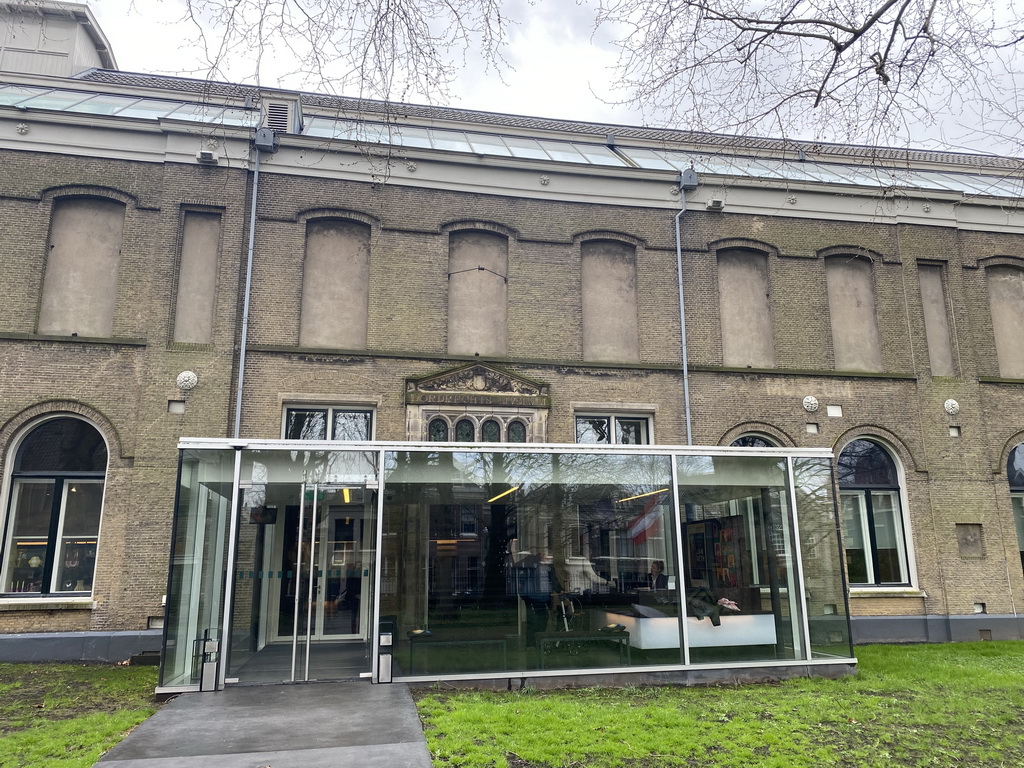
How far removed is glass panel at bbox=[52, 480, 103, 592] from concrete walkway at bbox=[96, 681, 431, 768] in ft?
18.2

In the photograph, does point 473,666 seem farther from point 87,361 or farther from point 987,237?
point 987,237

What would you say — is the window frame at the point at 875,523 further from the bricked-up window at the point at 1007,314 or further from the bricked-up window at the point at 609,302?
the bricked-up window at the point at 609,302

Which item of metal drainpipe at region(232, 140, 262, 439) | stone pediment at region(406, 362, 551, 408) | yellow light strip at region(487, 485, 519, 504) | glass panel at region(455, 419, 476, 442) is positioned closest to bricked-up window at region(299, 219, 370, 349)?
metal drainpipe at region(232, 140, 262, 439)

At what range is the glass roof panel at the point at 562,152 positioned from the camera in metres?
A: 18.2

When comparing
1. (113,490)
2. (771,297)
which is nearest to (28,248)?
(113,490)

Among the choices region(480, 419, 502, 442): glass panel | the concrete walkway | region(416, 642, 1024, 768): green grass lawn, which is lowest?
region(416, 642, 1024, 768): green grass lawn

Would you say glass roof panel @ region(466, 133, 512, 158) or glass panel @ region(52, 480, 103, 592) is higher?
glass roof panel @ region(466, 133, 512, 158)

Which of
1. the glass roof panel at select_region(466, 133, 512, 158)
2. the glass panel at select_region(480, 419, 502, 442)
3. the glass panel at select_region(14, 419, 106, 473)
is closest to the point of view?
the glass panel at select_region(14, 419, 106, 473)

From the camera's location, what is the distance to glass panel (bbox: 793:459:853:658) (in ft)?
36.9

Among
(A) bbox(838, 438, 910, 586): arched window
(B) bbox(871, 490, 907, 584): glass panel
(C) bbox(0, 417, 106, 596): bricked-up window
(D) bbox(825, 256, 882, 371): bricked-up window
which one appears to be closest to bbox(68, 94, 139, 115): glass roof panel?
(C) bbox(0, 417, 106, 596): bricked-up window

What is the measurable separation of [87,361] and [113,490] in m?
2.43

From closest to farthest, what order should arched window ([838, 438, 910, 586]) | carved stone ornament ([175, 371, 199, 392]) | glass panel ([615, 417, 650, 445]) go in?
carved stone ornament ([175, 371, 199, 392]), glass panel ([615, 417, 650, 445]), arched window ([838, 438, 910, 586])

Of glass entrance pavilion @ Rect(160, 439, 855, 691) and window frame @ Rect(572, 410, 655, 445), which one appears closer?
glass entrance pavilion @ Rect(160, 439, 855, 691)

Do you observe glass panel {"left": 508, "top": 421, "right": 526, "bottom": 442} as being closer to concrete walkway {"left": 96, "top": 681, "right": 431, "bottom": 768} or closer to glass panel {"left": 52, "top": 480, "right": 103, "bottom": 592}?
concrete walkway {"left": 96, "top": 681, "right": 431, "bottom": 768}
